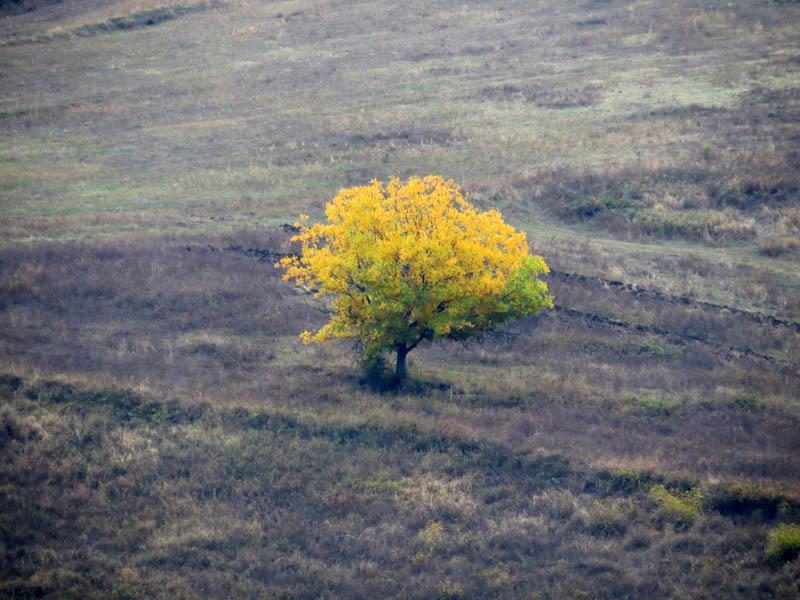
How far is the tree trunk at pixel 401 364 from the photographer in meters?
20.5

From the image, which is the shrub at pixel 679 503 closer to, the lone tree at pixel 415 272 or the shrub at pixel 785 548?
the shrub at pixel 785 548

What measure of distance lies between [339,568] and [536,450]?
524 cm

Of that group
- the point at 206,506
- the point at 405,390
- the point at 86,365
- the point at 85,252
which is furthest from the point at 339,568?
the point at 85,252

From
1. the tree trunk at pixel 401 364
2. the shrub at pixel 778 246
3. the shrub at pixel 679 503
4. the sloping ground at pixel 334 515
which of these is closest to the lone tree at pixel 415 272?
the tree trunk at pixel 401 364

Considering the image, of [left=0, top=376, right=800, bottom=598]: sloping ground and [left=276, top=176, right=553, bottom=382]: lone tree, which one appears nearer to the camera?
[left=0, top=376, right=800, bottom=598]: sloping ground

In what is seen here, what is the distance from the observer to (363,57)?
5603 cm

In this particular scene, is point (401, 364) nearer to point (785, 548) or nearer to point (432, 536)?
point (432, 536)

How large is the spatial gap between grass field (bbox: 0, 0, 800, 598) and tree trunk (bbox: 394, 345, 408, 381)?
0.83 m

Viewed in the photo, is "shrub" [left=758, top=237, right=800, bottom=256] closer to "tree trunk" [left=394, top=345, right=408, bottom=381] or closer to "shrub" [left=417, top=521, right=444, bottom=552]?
"tree trunk" [left=394, top=345, right=408, bottom=381]

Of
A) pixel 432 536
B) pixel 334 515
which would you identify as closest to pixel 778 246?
pixel 432 536

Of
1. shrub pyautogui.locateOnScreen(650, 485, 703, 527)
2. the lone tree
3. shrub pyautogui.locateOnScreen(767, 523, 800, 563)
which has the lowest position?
shrub pyautogui.locateOnScreen(650, 485, 703, 527)

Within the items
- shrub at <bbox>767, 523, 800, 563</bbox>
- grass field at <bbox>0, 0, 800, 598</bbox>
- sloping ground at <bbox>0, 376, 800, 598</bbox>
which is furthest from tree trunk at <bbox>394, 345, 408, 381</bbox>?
shrub at <bbox>767, 523, 800, 563</bbox>

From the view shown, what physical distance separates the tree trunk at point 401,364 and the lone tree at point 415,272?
29 mm

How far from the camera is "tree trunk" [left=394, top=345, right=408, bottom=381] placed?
20500 mm
